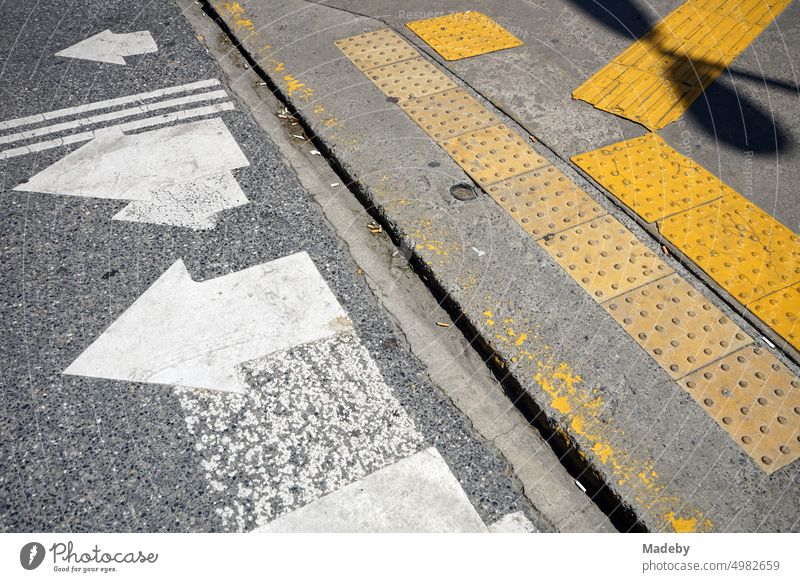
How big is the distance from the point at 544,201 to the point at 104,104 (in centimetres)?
291

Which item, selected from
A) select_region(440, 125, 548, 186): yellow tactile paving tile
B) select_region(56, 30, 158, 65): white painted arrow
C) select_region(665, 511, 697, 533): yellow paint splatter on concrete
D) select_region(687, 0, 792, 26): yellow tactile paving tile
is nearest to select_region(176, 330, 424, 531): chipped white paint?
select_region(665, 511, 697, 533): yellow paint splatter on concrete

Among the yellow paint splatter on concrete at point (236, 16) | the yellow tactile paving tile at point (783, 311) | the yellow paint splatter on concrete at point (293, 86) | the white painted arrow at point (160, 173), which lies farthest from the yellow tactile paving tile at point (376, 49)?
the yellow tactile paving tile at point (783, 311)

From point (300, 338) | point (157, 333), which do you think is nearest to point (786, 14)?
point (300, 338)

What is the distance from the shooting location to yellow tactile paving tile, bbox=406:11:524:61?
481 cm

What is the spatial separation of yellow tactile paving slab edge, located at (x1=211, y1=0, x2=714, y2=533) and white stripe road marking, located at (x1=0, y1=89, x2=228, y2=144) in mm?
2619

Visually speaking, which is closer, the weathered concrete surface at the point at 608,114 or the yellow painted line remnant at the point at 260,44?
the weathered concrete surface at the point at 608,114

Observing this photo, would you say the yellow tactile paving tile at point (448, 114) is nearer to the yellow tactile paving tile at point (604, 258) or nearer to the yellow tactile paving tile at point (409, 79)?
the yellow tactile paving tile at point (409, 79)

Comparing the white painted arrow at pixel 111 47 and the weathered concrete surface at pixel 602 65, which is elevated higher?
the weathered concrete surface at pixel 602 65

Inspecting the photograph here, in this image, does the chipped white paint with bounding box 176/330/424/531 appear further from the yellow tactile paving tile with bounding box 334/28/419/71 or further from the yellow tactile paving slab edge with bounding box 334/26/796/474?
the yellow tactile paving tile with bounding box 334/28/419/71

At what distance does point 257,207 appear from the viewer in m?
3.63

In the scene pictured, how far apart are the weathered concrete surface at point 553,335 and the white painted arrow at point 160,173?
621mm

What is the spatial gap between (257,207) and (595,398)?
6.60ft

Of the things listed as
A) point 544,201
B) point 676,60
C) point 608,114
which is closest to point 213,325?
point 544,201

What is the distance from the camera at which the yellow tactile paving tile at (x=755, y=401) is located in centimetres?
266
